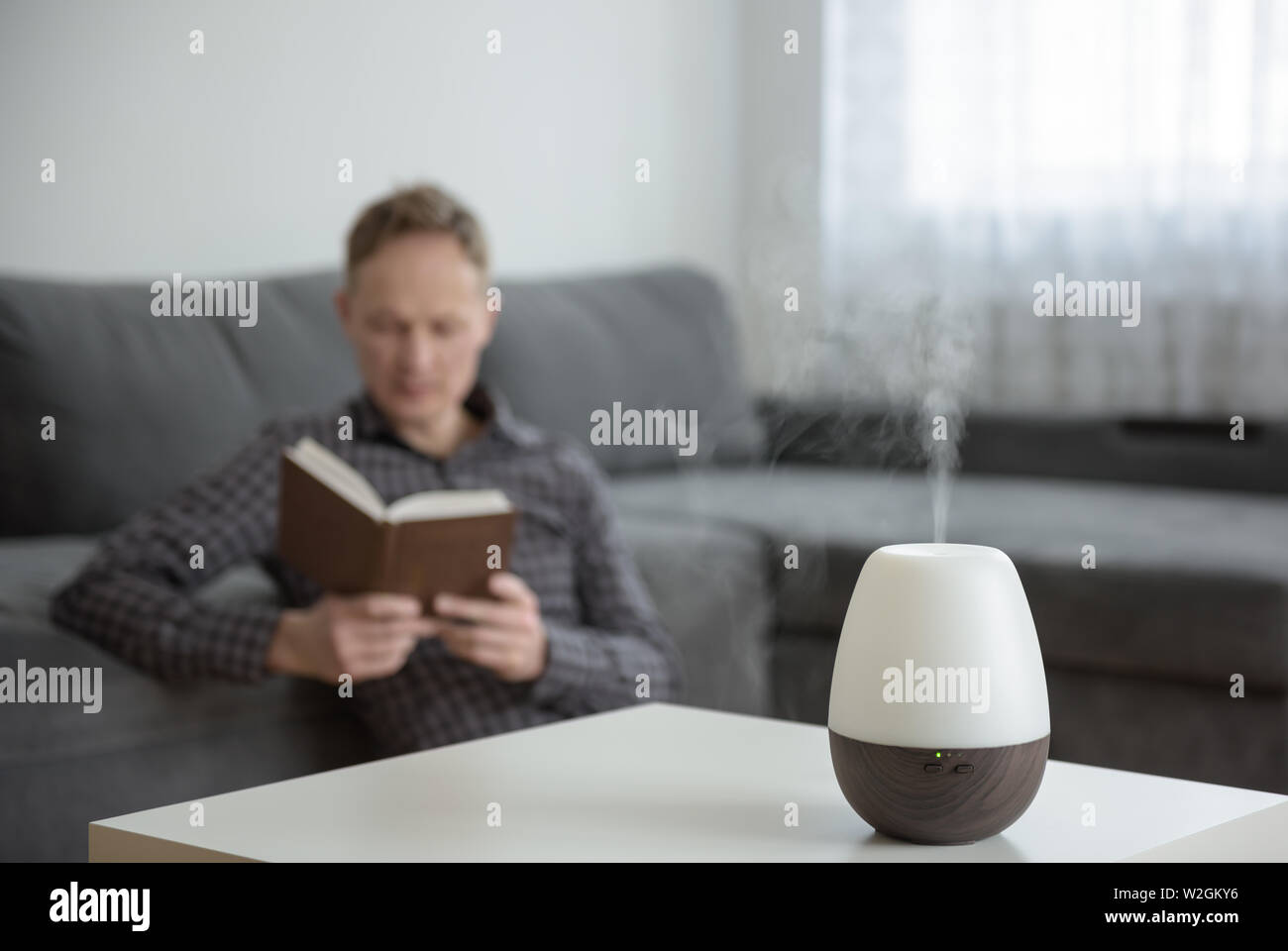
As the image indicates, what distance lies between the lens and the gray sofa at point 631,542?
155 cm

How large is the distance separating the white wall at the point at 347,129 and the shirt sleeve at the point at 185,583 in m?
0.89

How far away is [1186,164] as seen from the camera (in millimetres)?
3014

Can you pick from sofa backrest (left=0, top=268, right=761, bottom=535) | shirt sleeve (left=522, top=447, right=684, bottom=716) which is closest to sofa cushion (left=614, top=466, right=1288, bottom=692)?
sofa backrest (left=0, top=268, right=761, bottom=535)

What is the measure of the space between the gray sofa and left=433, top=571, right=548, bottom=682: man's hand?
301 mm

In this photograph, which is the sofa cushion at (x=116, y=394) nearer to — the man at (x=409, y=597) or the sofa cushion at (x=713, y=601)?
the man at (x=409, y=597)

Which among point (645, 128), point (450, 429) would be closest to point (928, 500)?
point (450, 429)

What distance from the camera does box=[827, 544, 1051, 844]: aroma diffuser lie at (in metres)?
0.83

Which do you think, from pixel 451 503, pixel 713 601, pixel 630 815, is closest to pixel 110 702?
pixel 451 503

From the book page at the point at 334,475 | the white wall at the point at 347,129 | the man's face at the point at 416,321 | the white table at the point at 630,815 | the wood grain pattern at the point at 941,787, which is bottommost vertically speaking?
the white table at the point at 630,815

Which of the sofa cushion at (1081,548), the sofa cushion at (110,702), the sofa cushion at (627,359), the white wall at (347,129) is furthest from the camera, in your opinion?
the sofa cushion at (627,359)

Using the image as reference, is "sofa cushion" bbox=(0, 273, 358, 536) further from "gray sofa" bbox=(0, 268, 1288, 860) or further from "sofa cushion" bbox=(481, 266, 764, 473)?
"sofa cushion" bbox=(481, 266, 764, 473)

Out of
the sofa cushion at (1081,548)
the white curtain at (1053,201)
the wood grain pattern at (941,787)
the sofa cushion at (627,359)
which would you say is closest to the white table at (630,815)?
the wood grain pattern at (941,787)

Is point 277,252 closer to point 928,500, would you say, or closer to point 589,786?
point 928,500
